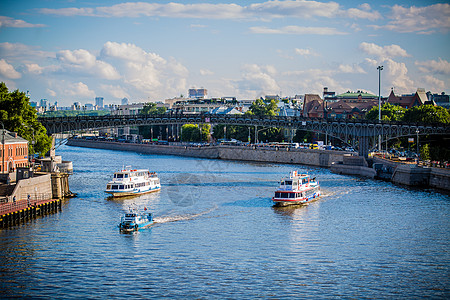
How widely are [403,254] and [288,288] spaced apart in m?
13.1

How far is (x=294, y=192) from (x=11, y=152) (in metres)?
34.6

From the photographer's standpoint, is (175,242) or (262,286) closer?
(262,286)

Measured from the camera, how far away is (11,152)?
3054 inches

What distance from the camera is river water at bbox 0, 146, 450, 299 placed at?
41156mm

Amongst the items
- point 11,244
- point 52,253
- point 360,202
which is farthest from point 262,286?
point 360,202

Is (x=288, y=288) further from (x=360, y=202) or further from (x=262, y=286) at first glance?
(x=360, y=202)

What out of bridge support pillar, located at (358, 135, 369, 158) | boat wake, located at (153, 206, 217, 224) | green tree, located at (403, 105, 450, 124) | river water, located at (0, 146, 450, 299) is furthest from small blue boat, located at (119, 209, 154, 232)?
green tree, located at (403, 105, 450, 124)

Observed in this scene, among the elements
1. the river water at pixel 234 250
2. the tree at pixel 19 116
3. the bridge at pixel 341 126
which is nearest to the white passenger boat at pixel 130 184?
the river water at pixel 234 250

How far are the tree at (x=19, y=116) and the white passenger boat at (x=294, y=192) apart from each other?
3717 centimetres

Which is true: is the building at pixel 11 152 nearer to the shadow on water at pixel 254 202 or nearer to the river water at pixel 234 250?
the river water at pixel 234 250

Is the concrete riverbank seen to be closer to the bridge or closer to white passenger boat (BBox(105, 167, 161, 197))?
the bridge

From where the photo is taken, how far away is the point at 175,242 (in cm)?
5231

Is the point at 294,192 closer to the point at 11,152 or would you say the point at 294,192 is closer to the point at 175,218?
the point at 175,218

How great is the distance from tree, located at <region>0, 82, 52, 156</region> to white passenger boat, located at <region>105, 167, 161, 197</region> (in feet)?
55.1
